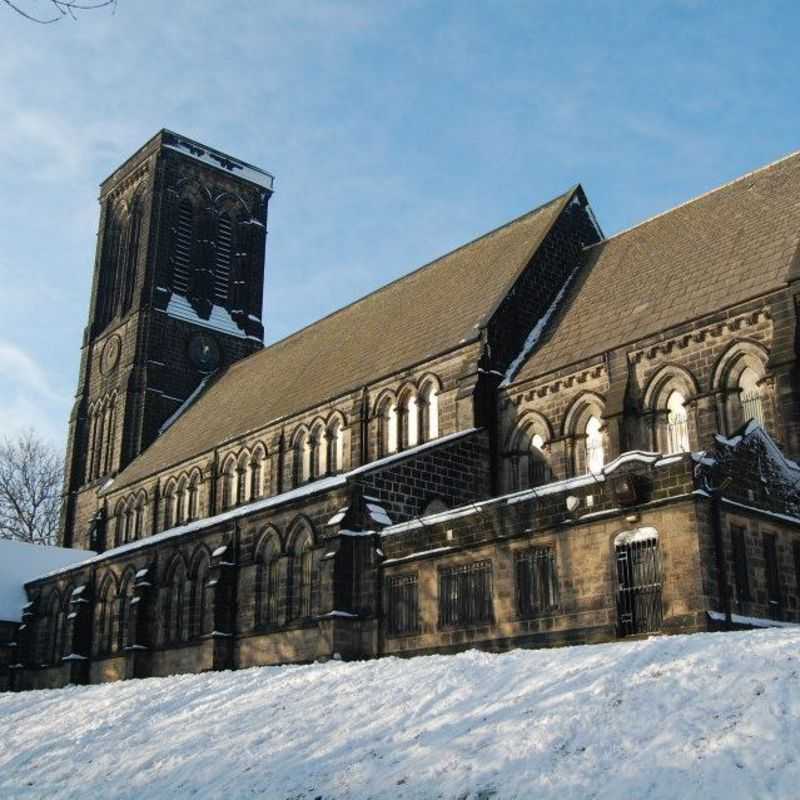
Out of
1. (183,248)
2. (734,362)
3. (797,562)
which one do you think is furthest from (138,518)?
(797,562)

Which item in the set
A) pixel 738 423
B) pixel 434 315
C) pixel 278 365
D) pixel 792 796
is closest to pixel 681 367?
pixel 738 423

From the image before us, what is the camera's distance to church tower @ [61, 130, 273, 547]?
52.1 m

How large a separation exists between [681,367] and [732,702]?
50.1 feet

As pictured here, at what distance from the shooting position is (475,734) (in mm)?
12297

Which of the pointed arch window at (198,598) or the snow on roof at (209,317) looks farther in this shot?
the snow on roof at (209,317)

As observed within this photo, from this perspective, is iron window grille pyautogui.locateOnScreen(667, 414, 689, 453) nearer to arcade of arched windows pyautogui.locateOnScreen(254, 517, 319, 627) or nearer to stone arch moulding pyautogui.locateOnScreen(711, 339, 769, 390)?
stone arch moulding pyautogui.locateOnScreen(711, 339, 769, 390)

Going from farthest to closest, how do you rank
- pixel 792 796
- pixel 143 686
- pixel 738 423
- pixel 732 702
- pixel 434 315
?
1. pixel 434 315
2. pixel 738 423
3. pixel 143 686
4. pixel 732 702
5. pixel 792 796

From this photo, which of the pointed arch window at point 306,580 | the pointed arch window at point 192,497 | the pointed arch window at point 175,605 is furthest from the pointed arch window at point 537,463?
the pointed arch window at point 192,497

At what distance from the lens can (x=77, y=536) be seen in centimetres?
5203

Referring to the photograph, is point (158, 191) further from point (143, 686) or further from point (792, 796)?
point (792, 796)

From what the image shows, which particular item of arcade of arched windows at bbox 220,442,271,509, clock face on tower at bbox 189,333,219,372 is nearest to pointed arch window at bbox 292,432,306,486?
arcade of arched windows at bbox 220,442,271,509

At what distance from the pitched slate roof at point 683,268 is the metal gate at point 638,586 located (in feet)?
27.0

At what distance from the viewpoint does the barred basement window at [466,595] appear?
71.7ft

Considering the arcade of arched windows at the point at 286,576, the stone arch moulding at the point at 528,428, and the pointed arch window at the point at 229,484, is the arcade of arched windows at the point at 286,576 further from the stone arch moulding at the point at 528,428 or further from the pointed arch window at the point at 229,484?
the pointed arch window at the point at 229,484
